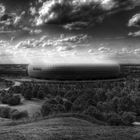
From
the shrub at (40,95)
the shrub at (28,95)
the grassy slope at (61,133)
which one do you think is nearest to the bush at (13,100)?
the shrub at (28,95)

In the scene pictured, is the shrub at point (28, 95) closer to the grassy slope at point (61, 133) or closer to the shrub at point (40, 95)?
the shrub at point (40, 95)

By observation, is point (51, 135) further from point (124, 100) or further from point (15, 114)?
point (124, 100)

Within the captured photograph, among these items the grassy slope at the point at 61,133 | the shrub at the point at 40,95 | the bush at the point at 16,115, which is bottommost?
the shrub at the point at 40,95

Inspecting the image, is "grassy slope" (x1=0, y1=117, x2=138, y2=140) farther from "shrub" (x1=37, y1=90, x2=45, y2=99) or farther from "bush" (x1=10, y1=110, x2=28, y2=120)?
"shrub" (x1=37, y1=90, x2=45, y2=99)

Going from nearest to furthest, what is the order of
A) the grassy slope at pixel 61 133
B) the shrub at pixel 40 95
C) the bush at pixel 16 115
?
the grassy slope at pixel 61 133, the bush at pixel 16 115, the shrub at pixel 40 95

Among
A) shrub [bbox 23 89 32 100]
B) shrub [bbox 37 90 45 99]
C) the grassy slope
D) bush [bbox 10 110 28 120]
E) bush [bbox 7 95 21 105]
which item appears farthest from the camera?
shrub [bbox 37 90 45 99]

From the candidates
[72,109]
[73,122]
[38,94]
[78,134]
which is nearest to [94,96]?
[72,109]

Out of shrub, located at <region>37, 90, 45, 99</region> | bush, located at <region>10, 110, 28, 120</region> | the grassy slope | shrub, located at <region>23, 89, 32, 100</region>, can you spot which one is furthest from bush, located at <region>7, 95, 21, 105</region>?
the grassy slope

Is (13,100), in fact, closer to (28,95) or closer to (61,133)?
(28,95)

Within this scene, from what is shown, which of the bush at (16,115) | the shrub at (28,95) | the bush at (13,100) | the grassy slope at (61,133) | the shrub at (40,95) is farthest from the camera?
the shrub at (40,95)

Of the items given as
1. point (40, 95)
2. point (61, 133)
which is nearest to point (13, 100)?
point (40, 95)

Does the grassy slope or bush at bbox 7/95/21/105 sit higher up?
the grassy slope

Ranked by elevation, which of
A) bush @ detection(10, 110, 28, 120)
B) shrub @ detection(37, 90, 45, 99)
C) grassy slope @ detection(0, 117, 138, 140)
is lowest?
shrub @ detection(37, 90, 45, 99)
